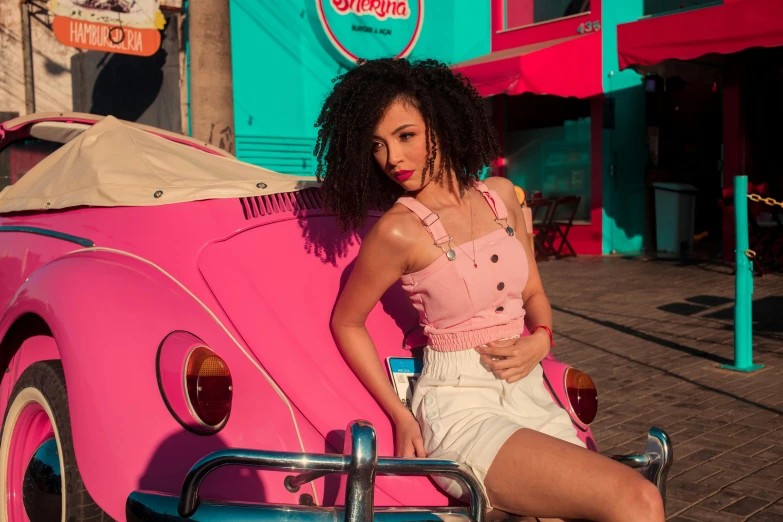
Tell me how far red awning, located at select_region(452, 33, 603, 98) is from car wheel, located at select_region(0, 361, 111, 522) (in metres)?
9.42

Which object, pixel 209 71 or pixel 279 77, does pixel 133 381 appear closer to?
pixel 209 71

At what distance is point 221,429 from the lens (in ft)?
7.09

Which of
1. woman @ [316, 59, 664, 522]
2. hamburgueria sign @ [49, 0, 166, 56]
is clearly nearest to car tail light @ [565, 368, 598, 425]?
woman @ [316, 59, 664, 522]

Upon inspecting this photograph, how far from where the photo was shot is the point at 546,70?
455 inches

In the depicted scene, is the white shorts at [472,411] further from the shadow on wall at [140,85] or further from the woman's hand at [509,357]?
the shadow on wall at [140,85]

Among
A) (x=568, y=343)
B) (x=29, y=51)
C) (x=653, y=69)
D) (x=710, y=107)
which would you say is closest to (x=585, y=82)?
(x=653, y=69)

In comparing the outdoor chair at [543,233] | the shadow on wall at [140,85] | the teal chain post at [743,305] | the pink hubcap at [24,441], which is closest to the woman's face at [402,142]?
the pink hubcap at [24,441]

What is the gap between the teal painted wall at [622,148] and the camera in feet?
42.8

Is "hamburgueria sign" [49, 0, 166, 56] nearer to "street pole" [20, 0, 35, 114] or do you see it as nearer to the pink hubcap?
"street pole" [20, 0, 35, 114]

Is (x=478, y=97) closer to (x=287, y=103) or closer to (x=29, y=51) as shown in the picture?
(x=287, y=103)

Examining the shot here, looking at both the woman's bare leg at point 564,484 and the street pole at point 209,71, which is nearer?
the woman's bare leg at point 564,484

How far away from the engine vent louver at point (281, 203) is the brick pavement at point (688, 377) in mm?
2036

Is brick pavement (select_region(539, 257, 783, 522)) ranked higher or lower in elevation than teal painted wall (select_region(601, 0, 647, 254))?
lower

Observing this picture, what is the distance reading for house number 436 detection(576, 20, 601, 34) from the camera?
42.5 ft
